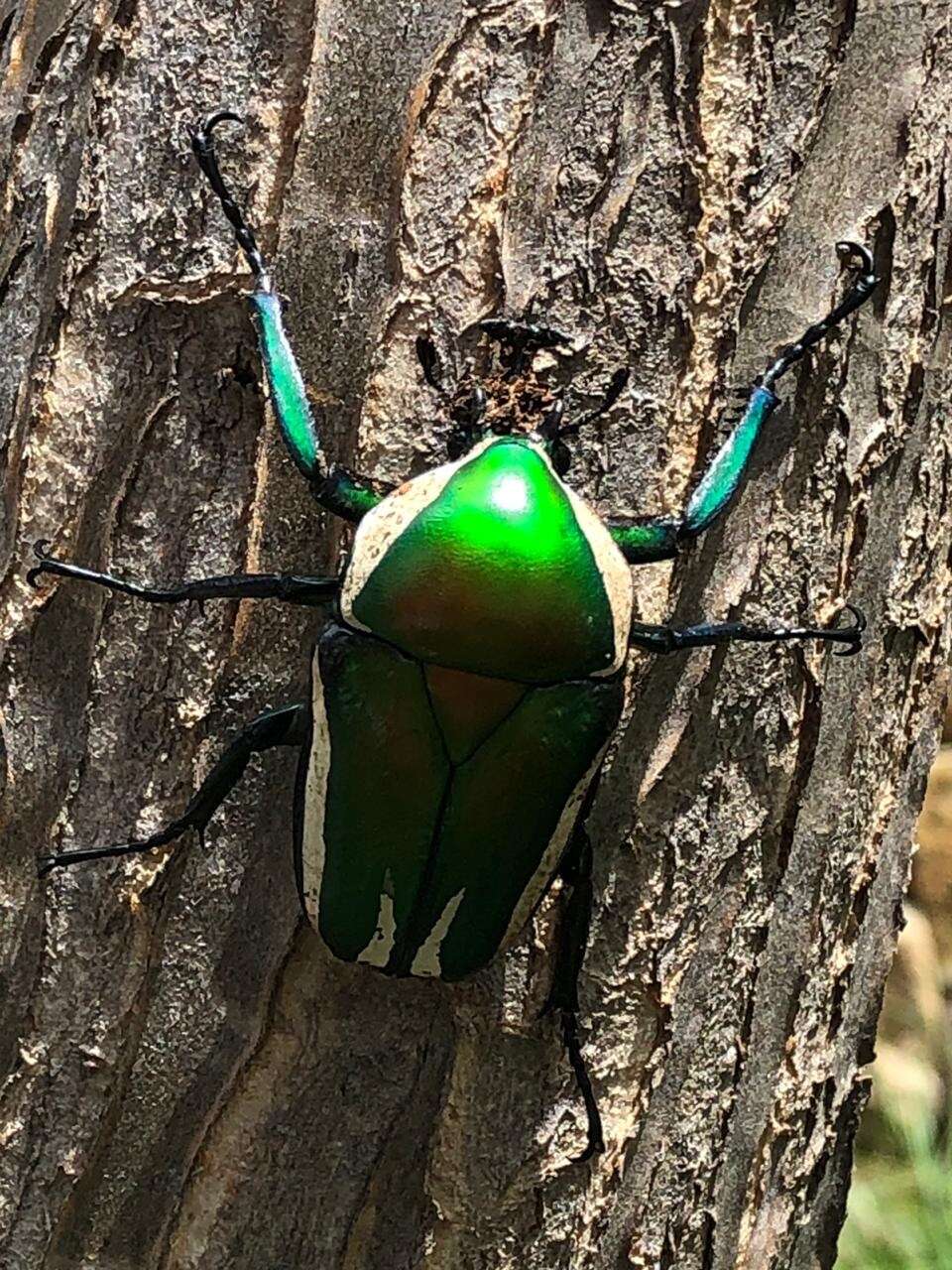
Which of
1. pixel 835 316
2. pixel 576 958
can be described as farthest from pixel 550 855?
pixel 835 316

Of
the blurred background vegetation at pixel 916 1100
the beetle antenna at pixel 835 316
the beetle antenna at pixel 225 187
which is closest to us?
the beetle antenna at pixel 225 187

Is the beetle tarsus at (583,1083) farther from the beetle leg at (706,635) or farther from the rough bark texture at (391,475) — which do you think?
the beetle leg at (706,635)

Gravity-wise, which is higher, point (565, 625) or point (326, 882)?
point (565, 625)

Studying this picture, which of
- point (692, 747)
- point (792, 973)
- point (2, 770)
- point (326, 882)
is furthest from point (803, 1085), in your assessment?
point (2, 770)

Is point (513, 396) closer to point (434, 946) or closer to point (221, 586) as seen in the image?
point (221, 586)

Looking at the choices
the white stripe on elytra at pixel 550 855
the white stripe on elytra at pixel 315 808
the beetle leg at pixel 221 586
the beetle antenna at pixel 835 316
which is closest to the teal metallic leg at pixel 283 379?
the beetle leg at pixel 221 586

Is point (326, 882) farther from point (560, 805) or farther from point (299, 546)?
point (299, 546)
